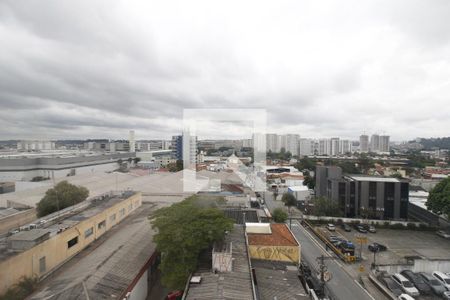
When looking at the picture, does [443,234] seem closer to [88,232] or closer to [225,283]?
→ [225,283]

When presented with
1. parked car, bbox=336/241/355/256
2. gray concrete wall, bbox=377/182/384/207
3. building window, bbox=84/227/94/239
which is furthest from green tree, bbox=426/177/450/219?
building window, bbox=84/227/94/239

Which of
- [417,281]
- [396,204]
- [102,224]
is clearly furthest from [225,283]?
[396,204]

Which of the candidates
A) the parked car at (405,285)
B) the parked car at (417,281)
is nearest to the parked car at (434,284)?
the parked car at (417,281)

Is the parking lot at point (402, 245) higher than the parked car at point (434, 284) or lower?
lower

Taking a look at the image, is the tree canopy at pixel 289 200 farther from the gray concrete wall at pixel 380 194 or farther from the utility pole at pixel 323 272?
the utility pole at pixel 323 272

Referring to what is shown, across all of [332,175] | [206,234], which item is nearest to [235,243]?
[206,234]

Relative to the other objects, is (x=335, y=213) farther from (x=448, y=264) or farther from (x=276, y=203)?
(x=448, y=264)

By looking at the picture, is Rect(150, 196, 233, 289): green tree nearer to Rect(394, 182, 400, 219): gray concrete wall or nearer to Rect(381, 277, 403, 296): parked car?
Rect(381, 277, 403, 296): parked car

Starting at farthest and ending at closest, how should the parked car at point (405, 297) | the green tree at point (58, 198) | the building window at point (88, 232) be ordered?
the green tree at point (58, 198) < the building window at point (88, 232) < the parked car at point (405, 297)
